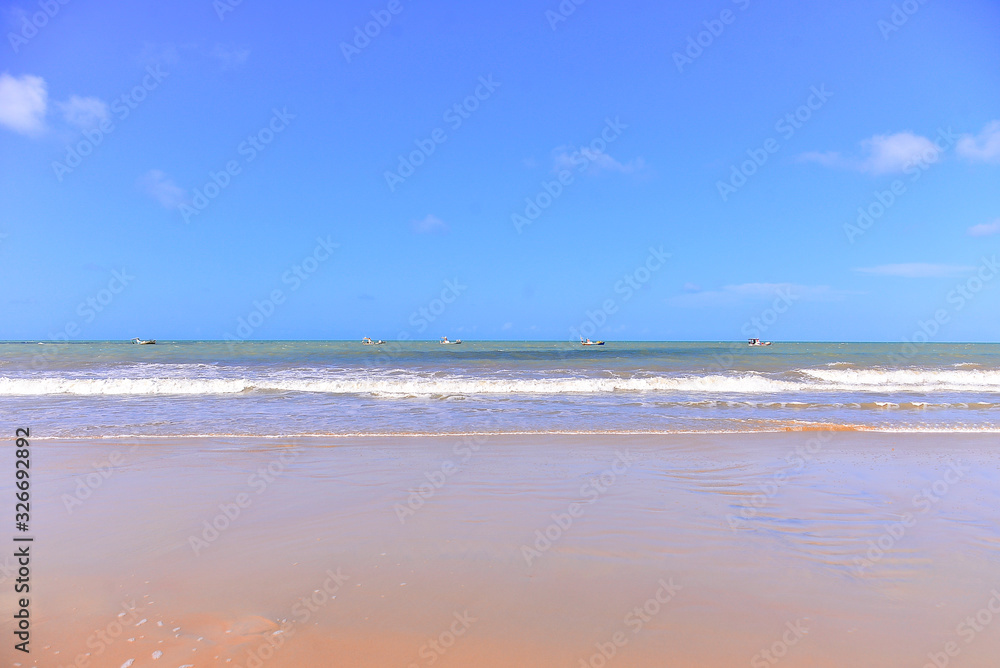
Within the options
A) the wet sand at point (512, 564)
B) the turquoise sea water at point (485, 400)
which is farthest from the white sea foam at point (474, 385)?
the wet sand at point (512, 564)

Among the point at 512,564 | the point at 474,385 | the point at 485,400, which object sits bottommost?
the point at 512,564

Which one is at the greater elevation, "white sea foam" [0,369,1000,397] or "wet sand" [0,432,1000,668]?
"white sea foam" [0,369,1000,397]

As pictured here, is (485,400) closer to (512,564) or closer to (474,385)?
(474,385)

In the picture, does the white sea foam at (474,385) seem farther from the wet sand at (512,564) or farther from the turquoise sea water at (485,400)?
the wet sand at (512,564)

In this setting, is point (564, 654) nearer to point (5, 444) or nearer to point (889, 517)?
point (889, 517)

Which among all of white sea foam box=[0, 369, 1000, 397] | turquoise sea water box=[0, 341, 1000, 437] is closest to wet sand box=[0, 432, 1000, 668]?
turquoise sea water box=[0, 341, 1000, 437]

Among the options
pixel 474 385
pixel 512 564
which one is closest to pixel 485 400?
pixel 474 385

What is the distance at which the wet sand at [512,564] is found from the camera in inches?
121

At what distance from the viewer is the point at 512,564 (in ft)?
13.8

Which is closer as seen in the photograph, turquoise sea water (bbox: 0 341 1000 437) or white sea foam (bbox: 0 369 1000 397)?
turquoise sea water (bbox: 0 341 1000 437)

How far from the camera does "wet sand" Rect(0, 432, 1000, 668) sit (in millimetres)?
3084

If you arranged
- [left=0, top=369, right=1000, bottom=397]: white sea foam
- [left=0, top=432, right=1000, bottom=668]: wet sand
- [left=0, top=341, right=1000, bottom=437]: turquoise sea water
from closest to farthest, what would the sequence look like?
[left=0, top=432, right=1000, bottom=668]: wet sand, [left=0, top=341, right=1000, bottom=437]: turquoise sea water, [left=0, top=369, right=1000, bottom=397]: white sea foam

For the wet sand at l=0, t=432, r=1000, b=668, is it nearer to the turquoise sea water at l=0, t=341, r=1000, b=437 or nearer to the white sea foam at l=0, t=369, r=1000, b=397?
the turquoise sea water at l=0, t=341, r=1000, b=437

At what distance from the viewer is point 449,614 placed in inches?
135
